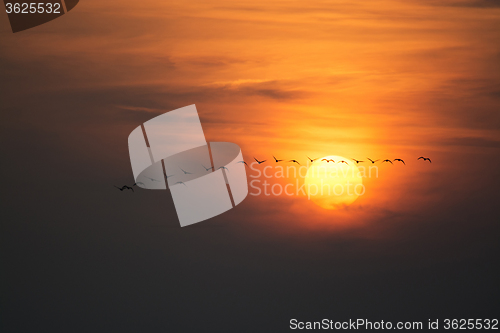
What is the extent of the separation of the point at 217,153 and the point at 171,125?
4.11 ft

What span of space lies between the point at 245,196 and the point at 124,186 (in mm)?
3144

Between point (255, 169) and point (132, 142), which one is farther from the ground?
point (132, 142)

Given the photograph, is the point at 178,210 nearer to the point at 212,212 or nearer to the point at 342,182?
the point at 212,212

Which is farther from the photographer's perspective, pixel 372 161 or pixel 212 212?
pixel 212 212

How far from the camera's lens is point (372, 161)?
12.3 metres

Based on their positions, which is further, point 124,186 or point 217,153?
point 124,186

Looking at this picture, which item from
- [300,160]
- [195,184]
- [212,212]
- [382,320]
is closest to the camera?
[195,184]

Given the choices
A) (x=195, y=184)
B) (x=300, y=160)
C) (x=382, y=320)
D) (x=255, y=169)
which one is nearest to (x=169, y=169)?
(x=195, y=184)

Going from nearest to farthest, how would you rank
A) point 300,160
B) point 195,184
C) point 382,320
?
point 195,184, point 300,160, point 382,320

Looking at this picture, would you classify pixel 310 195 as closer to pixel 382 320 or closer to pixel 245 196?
pixel 245 196

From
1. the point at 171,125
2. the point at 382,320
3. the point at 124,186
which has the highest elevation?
the point at 171,125

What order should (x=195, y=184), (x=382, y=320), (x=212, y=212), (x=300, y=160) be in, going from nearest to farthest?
(x=195, y=184) → (x=300, y=160) → (x=212, y=212) → (x=382, y=320)

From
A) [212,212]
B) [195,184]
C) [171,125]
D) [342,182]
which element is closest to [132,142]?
[171,125]

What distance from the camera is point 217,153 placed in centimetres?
1167
